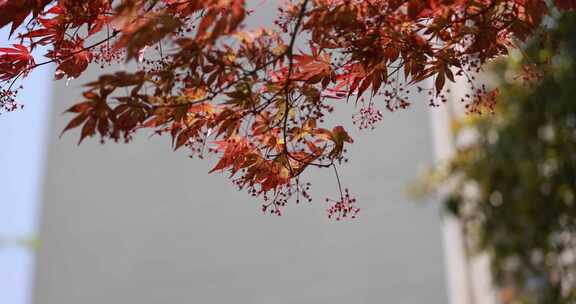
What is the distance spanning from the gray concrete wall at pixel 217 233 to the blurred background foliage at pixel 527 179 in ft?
3.02

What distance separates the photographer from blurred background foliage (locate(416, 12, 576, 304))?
2.83 metres

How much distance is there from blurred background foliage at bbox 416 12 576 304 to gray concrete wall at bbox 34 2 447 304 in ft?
3.02

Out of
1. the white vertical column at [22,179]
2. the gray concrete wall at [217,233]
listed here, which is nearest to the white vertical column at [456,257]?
the gray concrete wall at [217,233]

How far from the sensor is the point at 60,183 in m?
5.27

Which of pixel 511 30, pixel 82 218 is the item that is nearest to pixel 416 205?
pixel 82 218

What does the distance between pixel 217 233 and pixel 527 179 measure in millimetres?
2178

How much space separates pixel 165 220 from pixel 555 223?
2.55 metres

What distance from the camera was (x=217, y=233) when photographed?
4.60m

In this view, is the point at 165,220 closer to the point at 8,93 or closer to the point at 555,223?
the point at 555,223

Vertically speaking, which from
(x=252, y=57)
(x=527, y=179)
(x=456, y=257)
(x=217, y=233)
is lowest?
(x=252, y=57)

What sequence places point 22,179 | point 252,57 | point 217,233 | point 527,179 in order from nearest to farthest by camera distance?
point 252,57 → point 527,179 → point 217,233 → point 22,179

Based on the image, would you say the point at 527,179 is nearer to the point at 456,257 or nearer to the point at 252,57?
the point at 456,257

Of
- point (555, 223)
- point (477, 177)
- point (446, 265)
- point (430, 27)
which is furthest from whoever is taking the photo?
point (446, 265)

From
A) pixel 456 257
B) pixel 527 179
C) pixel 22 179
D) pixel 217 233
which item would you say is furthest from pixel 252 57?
pixel 22 179
